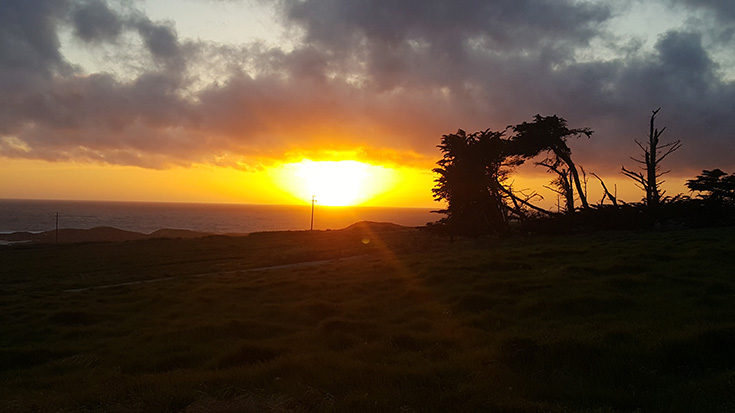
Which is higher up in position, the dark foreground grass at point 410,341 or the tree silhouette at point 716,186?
the tree silhouette at point 716,186

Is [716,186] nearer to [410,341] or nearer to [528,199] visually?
[528,199]

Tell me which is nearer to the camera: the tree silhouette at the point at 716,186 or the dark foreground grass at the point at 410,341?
the dark foreground grass at the point at 410,341

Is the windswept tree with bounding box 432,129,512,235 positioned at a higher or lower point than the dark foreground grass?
higher

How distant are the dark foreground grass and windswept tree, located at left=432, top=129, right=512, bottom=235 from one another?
14317 millimetres

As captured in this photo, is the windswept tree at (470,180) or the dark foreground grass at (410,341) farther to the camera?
the windswept tree at (470,180)

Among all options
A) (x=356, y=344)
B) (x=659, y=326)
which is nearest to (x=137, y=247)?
(x=356, y=344)

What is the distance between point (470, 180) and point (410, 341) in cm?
2605

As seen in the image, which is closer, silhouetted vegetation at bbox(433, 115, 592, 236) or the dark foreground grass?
the dark foreground grass

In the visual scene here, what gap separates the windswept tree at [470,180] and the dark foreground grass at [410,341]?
1432 centimetres

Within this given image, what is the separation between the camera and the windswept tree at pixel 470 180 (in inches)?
1366

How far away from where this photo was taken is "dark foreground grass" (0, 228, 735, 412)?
6715mm

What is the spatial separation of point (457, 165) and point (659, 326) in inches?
1022

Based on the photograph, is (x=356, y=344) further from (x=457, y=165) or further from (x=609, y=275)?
(x=457, y=165)

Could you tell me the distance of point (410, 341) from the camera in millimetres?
9883
